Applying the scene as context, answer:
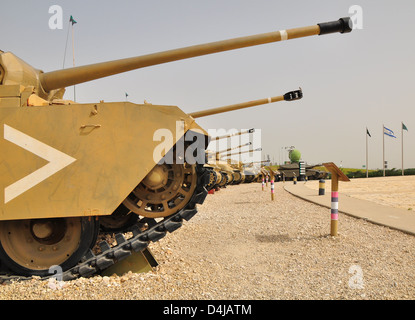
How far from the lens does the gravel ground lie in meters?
3.90

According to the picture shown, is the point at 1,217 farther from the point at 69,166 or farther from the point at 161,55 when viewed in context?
the point at 161,55

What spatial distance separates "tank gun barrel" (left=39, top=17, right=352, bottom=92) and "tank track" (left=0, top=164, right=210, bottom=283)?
6.83ft

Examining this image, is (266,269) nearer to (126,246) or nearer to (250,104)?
(126,246)

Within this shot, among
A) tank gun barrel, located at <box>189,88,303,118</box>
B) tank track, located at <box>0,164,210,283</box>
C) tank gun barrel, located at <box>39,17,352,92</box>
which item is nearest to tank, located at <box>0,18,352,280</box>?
tank track, located at <box>0,164,210,283</box>

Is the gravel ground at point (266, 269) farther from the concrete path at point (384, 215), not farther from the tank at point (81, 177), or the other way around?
the tank at point (81, 177)

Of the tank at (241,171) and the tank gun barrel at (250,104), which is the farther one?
the tank at (241,171)

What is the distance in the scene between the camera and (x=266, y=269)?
16.2ft

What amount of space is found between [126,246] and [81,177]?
40.7 inches

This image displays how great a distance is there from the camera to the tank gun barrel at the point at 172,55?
225 inches

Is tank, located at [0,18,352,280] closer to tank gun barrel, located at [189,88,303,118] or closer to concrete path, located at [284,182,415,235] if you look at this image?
concrete path, located at [284,182,415,235]

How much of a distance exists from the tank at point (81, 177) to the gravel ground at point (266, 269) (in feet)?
1.55

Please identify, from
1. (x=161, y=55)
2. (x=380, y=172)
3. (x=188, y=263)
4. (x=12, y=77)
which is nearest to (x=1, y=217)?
(x=12, y=77)

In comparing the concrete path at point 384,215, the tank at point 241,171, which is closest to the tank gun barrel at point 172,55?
the concrete path at point 384,215

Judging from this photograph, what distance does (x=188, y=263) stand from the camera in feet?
17.5
